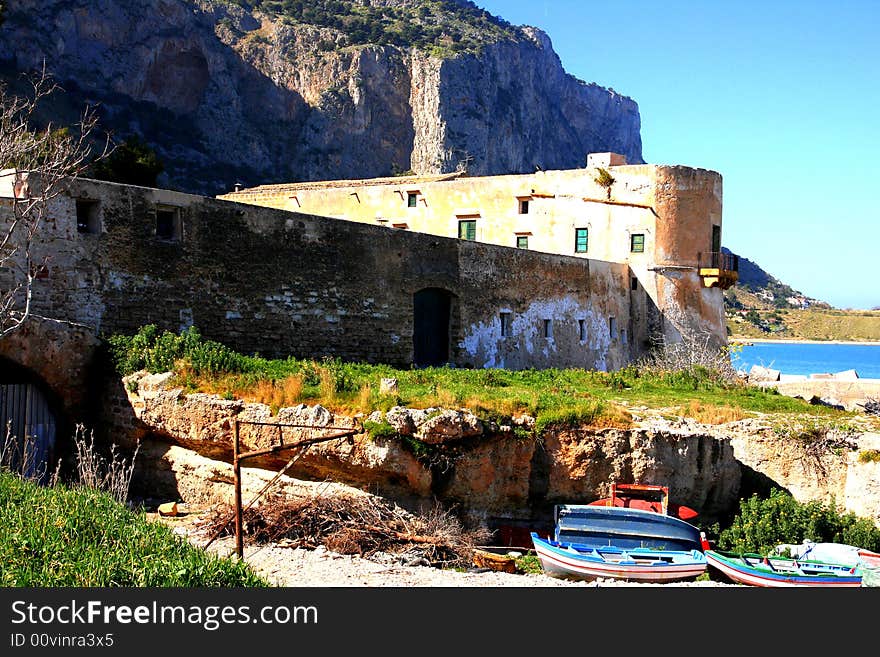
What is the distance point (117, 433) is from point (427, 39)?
333ft

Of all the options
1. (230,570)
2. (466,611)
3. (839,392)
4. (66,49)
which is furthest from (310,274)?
(66,49)

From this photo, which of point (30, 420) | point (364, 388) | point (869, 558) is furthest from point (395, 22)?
point (869, 558)

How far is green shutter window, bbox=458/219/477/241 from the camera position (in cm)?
3581

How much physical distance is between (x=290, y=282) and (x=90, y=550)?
10965mm

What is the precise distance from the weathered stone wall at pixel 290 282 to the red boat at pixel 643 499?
24.4 feet

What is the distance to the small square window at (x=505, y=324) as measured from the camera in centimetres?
2717

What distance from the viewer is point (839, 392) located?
36.0m

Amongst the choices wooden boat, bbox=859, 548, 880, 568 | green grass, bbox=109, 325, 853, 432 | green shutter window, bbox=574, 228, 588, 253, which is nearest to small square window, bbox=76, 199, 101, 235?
green grass, bbox=109, 325, 853, 432

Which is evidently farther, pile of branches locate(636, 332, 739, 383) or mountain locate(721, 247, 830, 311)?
mountain locate(721, 247, 830, 311)

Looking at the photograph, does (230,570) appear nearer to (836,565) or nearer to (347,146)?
(836,565)

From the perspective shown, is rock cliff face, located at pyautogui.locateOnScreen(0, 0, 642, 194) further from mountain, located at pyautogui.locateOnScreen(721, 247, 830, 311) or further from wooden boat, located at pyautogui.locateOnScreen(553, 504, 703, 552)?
wooden boat, located at pyautogui.locateOnScreen(553, 504, 703, 552)

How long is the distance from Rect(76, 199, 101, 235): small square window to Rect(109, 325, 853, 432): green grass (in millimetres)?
1982

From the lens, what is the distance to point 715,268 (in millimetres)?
33719

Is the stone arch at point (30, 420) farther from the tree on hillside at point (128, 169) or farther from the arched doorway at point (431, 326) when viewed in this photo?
Answer: the tree on hillside at point (128, 169)
